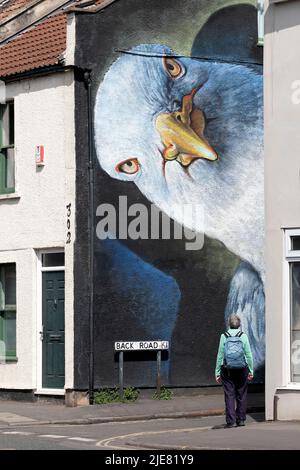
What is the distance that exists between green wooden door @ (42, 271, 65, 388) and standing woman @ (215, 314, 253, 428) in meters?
5.12

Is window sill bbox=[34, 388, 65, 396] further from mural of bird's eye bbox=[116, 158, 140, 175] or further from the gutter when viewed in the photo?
the gutter

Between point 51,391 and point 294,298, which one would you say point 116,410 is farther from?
point 294,298

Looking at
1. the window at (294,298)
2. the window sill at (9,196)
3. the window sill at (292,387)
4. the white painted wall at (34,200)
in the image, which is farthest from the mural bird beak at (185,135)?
the window sill at (292,387)

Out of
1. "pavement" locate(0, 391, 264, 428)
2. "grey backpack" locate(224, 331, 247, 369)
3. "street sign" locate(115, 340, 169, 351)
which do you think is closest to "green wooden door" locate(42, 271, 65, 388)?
"pavement" locate(0, 391, 264, 428)

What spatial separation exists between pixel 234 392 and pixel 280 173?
345 cm

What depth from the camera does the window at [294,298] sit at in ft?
64.1

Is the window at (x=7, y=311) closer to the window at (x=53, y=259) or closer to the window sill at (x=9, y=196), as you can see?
the window at (x=53, y=259)

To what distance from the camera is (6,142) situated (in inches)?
995

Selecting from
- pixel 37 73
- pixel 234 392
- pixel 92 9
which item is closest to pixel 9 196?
pixel 37 73

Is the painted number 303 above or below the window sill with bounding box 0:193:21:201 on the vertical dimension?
below

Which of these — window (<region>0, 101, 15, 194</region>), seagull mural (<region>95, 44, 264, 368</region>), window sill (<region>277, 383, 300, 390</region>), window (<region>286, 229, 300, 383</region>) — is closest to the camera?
window sill (<region>277, 383, 300, 390</region>)

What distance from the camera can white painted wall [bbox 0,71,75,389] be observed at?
2359 centimetres

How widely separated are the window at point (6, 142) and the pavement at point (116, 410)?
4.40m
